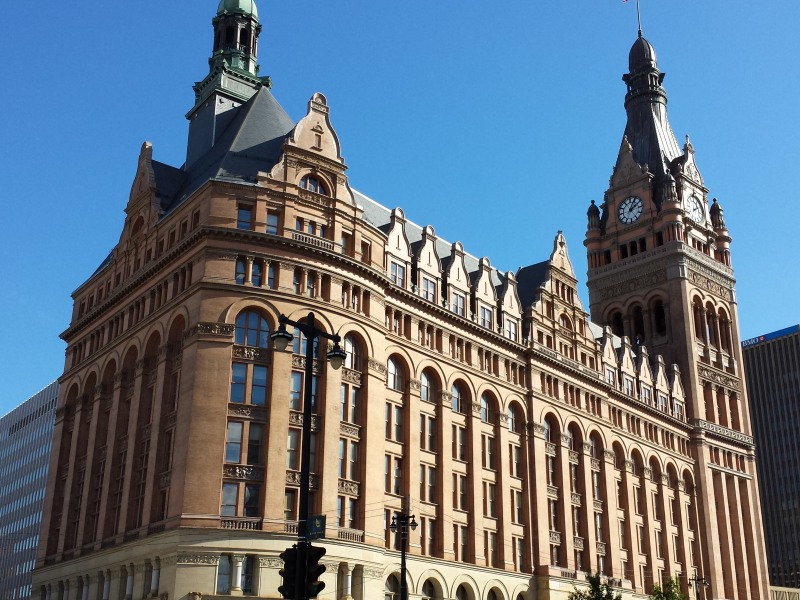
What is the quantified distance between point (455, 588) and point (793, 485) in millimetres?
136150

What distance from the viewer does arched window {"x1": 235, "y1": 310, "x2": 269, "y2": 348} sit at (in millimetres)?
61219

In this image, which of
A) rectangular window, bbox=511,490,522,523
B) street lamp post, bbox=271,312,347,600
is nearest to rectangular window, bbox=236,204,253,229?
street lamp post, bbox=271,312,347,600

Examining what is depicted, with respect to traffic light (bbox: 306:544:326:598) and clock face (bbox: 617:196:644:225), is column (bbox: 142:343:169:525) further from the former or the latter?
clock face (bbox: 617:196:644:225)

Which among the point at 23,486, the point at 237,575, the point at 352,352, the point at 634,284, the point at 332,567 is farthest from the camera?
the point at 23,486

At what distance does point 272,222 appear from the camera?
2547 inches

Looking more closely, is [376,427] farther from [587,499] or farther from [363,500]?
[587,499]

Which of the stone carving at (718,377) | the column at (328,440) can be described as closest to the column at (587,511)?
the stone carving at (718,377)

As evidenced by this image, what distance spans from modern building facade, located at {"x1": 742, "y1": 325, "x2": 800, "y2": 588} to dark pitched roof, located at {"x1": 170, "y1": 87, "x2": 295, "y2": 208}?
14648cm

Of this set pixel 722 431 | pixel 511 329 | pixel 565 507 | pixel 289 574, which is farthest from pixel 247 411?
pixel 722 431

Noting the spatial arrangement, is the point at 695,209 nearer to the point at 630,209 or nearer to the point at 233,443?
the point at 630,209

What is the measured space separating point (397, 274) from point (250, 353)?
16.5 m

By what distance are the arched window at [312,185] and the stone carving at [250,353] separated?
42.4 ft

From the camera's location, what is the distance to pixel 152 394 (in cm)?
6638

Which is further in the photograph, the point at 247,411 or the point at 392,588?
the point at 392,588
